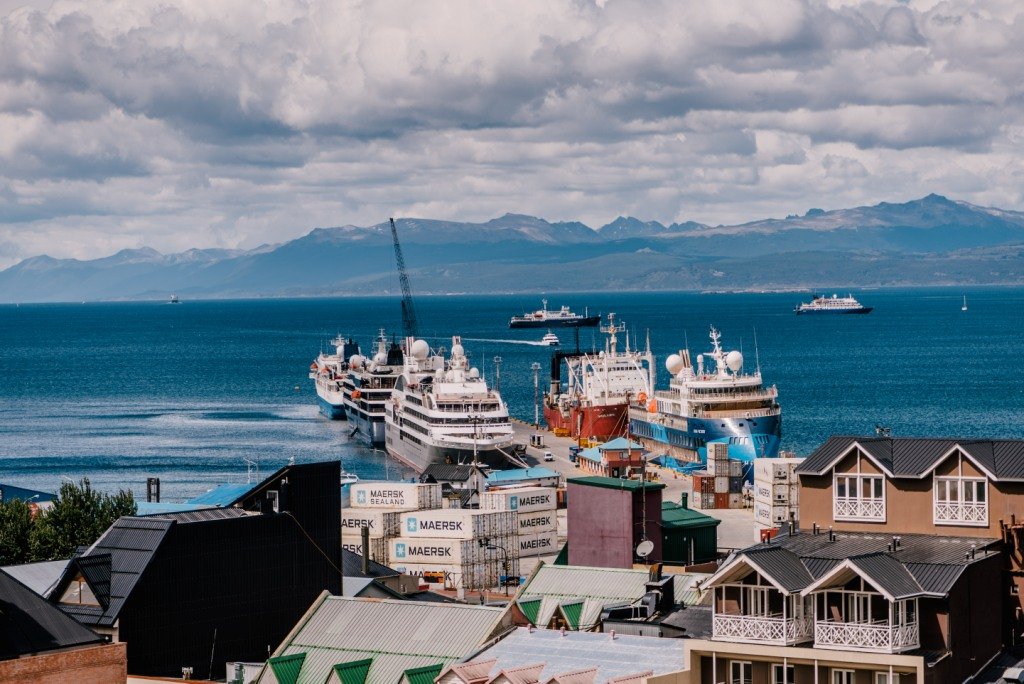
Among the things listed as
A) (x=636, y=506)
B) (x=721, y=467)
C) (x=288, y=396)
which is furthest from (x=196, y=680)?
(x=288, y=396)

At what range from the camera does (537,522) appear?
66.0 meters

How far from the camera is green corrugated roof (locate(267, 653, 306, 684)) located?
3281cm

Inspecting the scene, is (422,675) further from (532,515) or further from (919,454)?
(532,515)

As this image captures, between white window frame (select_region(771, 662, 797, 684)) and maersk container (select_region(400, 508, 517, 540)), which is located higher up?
white window frame (select_region(771, 662, 797, 684))

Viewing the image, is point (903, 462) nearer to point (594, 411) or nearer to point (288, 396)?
point (594, 411)

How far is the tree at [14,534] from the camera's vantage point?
54056 millimetres

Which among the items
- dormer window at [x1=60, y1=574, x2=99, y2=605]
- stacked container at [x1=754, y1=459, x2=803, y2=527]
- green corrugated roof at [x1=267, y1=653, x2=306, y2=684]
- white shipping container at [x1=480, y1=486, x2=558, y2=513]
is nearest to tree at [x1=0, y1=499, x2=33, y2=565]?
dormer window at [x1=60, y1=574, x2=99, y2=605]

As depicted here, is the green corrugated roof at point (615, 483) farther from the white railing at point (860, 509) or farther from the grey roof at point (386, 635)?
the white railing at point (860, 509)

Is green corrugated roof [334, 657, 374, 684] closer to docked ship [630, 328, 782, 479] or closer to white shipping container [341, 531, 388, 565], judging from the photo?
white shipping container [341, 531, 388, 565]

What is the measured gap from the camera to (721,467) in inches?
3383

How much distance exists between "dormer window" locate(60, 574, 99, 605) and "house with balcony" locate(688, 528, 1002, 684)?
51.2ft

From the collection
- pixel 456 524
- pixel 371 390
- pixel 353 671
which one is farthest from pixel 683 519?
pixel 371 390

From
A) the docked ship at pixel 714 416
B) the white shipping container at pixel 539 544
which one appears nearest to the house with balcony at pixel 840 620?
the white shipping container at pixel 539 544

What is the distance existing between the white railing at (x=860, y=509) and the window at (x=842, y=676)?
16.2 feet
